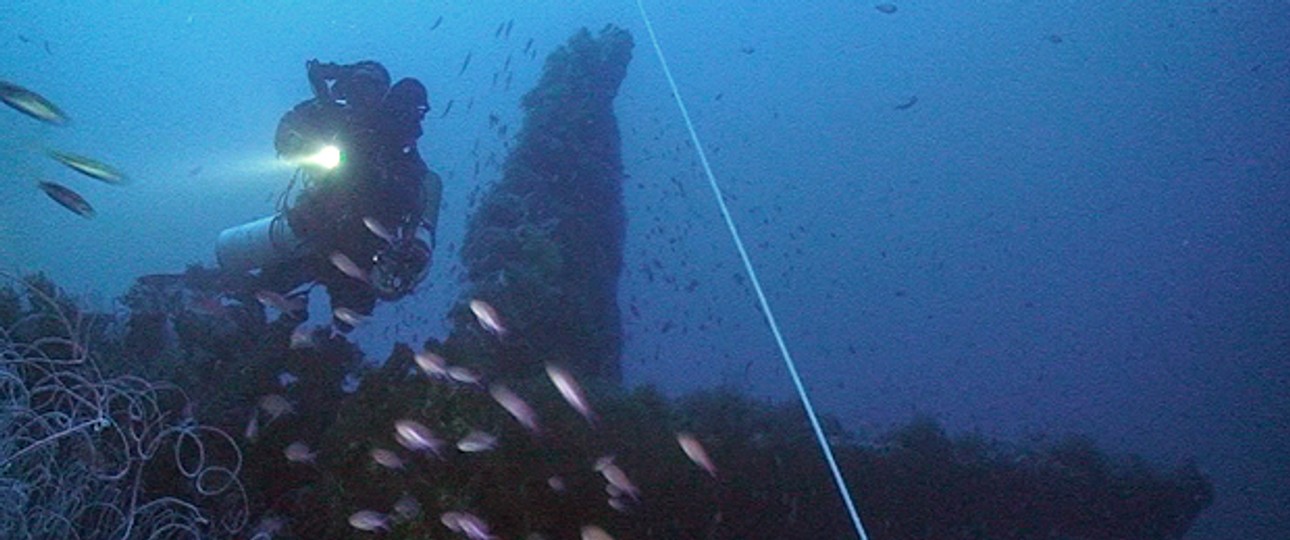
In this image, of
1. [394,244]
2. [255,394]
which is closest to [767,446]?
[394,244]

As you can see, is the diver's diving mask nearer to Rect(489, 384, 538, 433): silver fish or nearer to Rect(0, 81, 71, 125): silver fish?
Rect(489, 384, 538, 433): silver fish

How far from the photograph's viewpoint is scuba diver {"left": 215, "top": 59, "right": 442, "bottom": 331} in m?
6.59

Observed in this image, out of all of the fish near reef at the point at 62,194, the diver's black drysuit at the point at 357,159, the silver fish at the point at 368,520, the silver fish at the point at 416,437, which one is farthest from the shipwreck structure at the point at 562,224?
the fish near reef at the point at 62,194

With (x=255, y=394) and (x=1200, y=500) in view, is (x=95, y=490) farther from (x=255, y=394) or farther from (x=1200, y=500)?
(x=1200, y=500)

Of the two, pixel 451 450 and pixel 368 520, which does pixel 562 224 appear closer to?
pixel 451 450

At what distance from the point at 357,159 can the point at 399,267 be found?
106 cm

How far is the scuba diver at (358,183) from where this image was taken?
659 centimetres

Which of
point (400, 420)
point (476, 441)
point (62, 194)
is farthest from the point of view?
point (400, 420)

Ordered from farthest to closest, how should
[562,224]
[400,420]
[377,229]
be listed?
[562,224], [377,229], [400,420]

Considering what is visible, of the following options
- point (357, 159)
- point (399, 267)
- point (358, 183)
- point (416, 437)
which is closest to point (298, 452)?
point (416, 437)

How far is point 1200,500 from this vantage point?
1009 centimetres

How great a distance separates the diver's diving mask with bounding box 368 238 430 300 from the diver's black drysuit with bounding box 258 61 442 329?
0.25ft

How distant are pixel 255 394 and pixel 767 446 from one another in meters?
4.48

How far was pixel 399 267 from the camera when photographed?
23.1 ft
